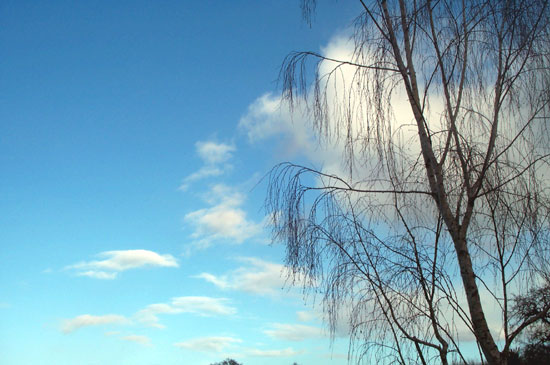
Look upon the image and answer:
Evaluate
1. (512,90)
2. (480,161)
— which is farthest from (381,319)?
(512,90)

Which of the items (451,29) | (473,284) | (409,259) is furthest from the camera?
(451,29)

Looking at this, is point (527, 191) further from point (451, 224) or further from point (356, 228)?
point (356, 228)

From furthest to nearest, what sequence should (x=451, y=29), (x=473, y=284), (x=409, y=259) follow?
(x=451, y=29)
(x=409, y=259)
(x=473, y=284)

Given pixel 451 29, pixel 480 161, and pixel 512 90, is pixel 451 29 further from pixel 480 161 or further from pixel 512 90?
pixel 480 161

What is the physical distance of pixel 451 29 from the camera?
12.2ft

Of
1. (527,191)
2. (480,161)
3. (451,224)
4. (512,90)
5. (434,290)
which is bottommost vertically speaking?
(434,290)

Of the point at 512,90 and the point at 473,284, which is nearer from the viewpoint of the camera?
the point at 473,284

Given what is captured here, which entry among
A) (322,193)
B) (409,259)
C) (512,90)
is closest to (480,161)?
(512,90)

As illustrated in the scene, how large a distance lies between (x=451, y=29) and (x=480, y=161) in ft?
3.65

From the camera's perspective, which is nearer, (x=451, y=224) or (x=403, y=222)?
(x=451, y=224)

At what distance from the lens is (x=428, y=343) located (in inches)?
126

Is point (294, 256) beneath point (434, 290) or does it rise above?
above

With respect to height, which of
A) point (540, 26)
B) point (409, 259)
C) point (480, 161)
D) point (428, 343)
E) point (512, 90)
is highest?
point (540, 26)

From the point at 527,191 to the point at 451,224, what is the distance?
0.64 meters
